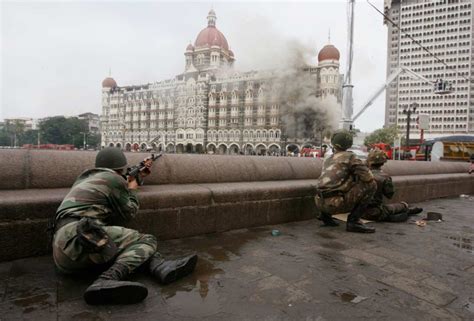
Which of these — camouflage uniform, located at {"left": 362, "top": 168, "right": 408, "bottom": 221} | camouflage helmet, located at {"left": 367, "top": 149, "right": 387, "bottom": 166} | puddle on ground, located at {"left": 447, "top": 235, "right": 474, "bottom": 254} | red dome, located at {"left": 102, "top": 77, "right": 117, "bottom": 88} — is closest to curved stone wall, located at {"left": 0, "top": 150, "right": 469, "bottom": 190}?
camouflage helmet, located at {"left": 367, "top": 149, "right": 387, "bottom": 166}

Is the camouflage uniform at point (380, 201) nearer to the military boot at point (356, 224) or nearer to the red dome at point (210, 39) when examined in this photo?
the military boot at point (356, 224)

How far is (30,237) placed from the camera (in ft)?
8.04

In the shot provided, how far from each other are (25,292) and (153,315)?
87 centimetres

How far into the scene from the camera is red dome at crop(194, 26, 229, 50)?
270 ft

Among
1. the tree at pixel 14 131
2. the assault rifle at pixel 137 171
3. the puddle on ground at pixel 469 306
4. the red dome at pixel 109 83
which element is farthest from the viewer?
the red dome at pixel 109 83

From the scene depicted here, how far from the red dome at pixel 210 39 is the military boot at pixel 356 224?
84.0 meters

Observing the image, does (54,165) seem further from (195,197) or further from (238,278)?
(238,278)

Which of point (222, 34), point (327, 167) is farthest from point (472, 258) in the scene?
point (222, 34)

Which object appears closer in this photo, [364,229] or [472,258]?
[472,258]

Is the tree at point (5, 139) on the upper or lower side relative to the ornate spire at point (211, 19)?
lower

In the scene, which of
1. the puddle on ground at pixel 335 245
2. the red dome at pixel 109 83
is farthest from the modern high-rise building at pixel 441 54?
the puddle on ground at pixel 335 245

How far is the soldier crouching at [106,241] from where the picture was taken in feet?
6.00

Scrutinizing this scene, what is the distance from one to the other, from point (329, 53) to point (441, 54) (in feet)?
173

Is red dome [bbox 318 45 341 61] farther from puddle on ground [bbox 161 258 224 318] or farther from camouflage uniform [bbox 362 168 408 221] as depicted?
puddle on ground [bbox 161 258 224 318]
